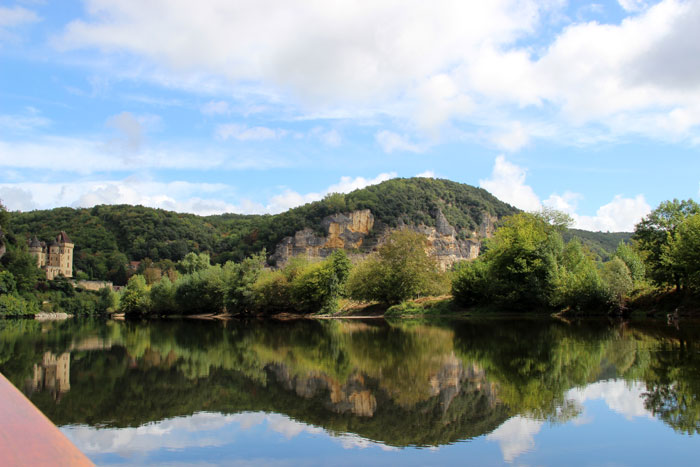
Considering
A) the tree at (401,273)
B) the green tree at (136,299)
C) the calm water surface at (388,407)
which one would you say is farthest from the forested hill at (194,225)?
the calm water surface at (388,407)

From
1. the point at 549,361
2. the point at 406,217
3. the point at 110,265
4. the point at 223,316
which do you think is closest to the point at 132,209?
the point at 110,265

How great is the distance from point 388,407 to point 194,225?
152 meters

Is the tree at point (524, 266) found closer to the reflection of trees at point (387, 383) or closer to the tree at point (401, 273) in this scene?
the tree at point (401, 273)

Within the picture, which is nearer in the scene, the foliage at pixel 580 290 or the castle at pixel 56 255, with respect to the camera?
the foliage at pixel 580 290

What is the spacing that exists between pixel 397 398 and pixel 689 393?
5.12 m

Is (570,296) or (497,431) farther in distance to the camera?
(570,296)

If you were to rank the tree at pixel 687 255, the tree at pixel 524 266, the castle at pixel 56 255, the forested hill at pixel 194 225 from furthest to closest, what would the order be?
the forested hill at pixel 194 225 → the castle at pixel 56 255 → the tree at pixel 524 266 → the tree at pixel 687 255

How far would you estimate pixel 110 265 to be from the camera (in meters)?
132

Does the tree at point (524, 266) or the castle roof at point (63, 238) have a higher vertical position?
the castle roof at point (63, 238)

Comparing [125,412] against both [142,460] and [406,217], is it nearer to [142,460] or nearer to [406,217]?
[142,460]

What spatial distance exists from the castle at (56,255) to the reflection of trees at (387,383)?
345ft

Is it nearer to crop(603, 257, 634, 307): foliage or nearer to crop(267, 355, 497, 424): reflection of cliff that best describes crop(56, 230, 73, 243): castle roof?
crop(603, 257, 634, 307): foliage

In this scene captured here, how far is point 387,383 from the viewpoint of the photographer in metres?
11.6

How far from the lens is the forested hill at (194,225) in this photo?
5261 inches
